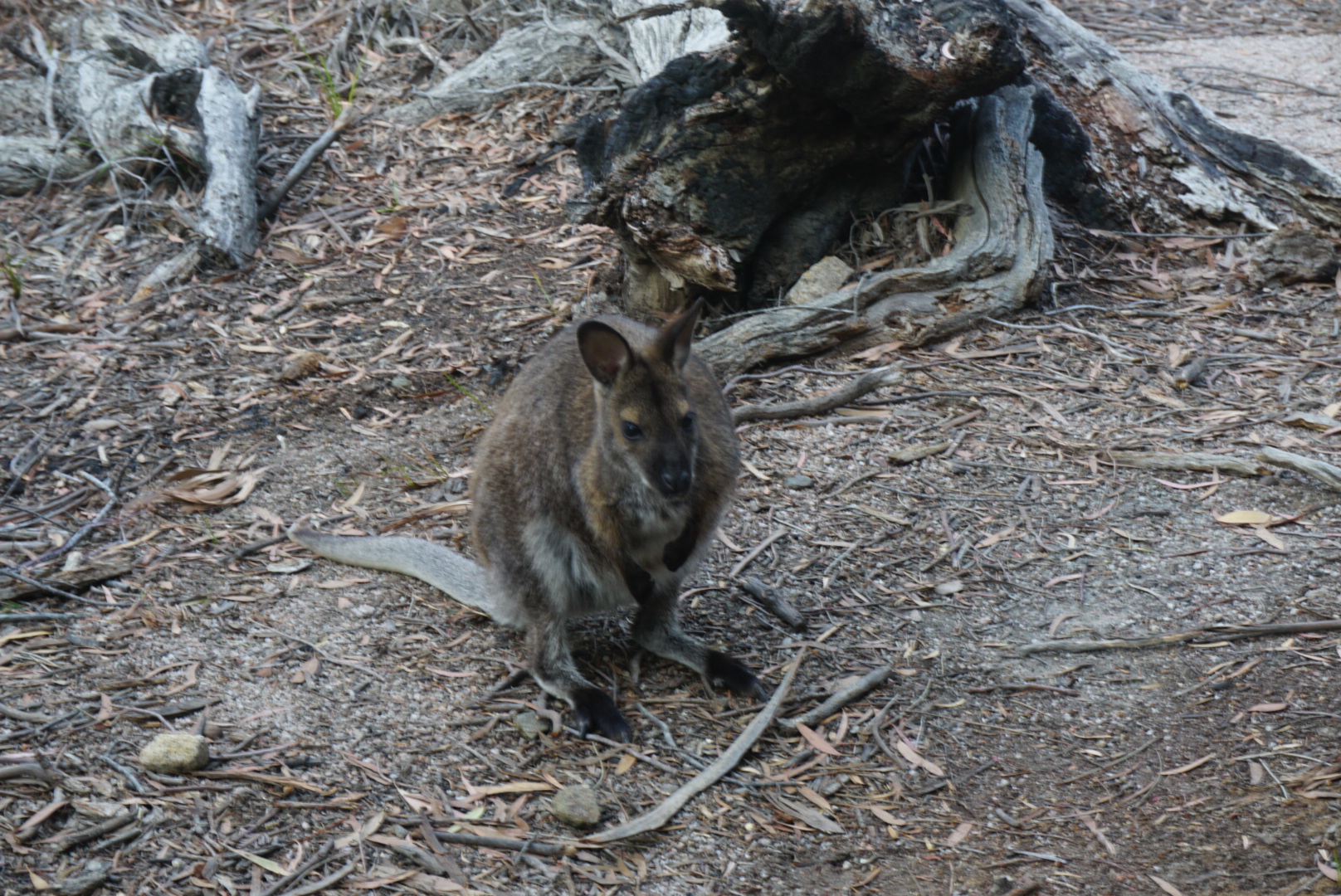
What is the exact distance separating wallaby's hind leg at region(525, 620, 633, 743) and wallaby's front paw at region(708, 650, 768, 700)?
342 mm

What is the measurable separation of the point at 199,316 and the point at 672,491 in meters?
4.00

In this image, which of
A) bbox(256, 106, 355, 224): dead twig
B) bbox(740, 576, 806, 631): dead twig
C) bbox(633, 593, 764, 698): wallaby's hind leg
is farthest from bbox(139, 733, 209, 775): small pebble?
bbox(256, 106, 355, 224): dead twig

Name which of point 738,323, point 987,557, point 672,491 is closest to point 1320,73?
point 738,323

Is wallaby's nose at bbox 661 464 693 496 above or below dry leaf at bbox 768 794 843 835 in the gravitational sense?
above

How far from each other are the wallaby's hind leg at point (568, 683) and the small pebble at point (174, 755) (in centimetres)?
103

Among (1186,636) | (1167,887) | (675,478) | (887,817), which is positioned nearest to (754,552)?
(675,478)

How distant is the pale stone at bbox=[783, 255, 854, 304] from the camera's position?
5.52m

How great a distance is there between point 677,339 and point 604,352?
0.23m

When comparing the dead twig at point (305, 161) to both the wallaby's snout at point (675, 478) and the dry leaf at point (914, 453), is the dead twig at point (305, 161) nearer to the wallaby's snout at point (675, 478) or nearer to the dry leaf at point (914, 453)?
the dry leaf at point (914, 453)

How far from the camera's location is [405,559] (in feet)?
13.6

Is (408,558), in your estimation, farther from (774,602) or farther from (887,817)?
(887,817)

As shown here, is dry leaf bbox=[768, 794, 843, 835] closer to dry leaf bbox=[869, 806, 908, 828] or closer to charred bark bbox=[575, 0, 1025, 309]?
dry leaf bbox=[869, 806, 908, 828]

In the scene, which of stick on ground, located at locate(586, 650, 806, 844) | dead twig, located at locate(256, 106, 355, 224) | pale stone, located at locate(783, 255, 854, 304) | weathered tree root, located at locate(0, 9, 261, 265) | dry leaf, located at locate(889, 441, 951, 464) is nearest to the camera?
stick on ground, located at locate(586, 650, 806, 844)

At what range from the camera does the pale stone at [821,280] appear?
5516 mm
